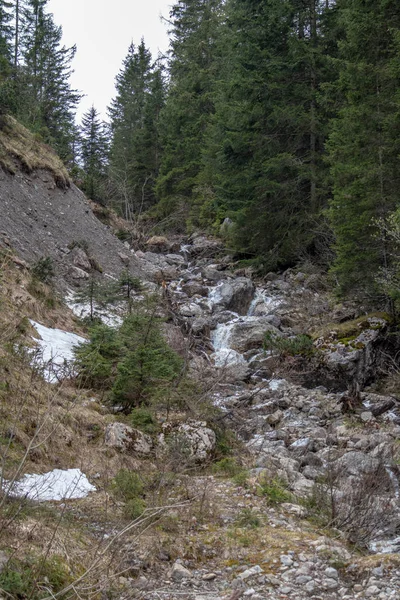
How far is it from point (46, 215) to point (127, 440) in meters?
12.5

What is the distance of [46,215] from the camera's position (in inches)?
701

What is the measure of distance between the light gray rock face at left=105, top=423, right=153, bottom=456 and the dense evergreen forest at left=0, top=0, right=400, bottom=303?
5399mm

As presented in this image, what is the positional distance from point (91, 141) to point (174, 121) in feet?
35.2

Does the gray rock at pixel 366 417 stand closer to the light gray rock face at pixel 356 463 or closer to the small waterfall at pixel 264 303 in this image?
the light gray rock face at pixel 356 463

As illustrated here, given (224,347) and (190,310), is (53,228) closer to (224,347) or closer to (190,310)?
(190,310)

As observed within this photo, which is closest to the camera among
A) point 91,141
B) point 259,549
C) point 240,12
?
point 259,549

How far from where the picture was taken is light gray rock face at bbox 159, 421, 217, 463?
6.79 m

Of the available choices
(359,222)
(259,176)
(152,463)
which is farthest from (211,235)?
(152,463)

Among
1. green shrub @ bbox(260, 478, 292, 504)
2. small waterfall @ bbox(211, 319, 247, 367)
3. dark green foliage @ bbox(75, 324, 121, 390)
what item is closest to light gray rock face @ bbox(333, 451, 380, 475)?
green shrub @ bbox(260, 478, 292, 504)

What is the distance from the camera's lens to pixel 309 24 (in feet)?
69.5

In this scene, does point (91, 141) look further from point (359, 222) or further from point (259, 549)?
point (259, 549)

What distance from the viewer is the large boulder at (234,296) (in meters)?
17.2

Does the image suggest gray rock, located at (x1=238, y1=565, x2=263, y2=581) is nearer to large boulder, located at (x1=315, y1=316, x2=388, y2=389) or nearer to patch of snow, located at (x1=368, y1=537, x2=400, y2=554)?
patch of snow, located at (x1=368, y1=537, x2=400, y2=554)

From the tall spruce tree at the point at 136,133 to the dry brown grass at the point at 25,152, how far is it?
9876 mm
